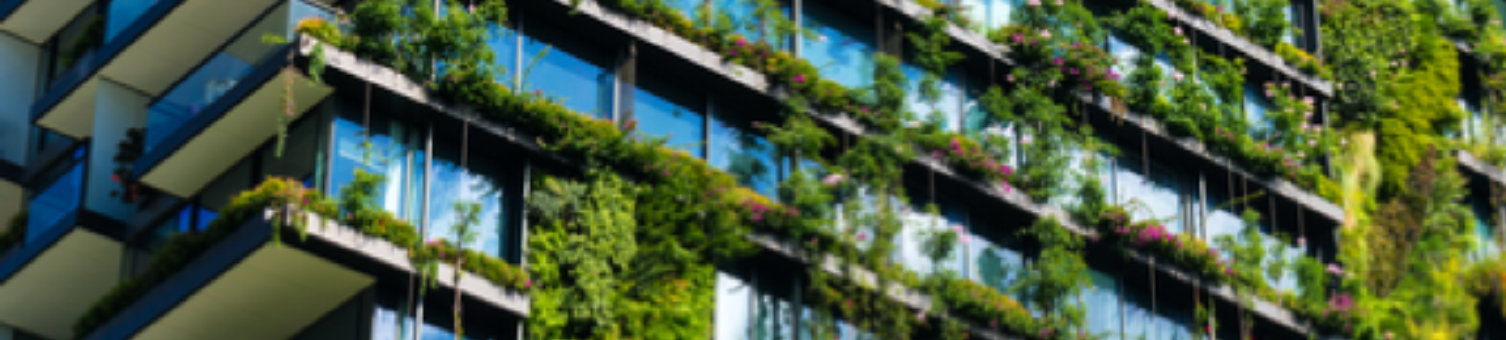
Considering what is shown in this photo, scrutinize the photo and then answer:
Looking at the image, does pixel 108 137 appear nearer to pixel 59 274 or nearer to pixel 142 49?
pixel 142 49

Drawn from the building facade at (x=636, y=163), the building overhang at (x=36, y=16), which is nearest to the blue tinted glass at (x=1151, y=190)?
the building facade at (x=636, y=163)

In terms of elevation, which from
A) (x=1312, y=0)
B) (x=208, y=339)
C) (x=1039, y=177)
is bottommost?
→ (x=208, y=339)

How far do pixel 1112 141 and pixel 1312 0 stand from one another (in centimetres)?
616

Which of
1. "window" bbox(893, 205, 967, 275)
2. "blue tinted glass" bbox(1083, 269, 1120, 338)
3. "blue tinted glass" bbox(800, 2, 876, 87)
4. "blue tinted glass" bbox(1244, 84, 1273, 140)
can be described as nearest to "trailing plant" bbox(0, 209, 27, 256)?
"blue tinted glass" bbox(800, 2, 876, 87)

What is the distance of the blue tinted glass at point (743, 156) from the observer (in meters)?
35.6

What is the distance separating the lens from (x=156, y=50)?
120 feet

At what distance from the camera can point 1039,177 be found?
125ft

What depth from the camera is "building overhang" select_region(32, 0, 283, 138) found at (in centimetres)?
3569

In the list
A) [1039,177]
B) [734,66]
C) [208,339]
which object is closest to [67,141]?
[208,339]

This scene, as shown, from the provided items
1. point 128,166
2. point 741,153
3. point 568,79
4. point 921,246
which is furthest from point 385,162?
point 921,246

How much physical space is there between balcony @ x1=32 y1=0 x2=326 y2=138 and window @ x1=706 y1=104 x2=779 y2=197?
5.63 metres

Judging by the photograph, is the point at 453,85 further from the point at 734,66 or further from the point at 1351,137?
the point at 1351,137

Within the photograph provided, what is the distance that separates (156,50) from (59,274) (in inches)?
120

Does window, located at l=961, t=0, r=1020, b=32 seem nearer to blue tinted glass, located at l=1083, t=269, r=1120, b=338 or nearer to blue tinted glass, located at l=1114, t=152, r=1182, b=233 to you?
blue tinted glass, located at l=1114, t=152, r=1182, b=233
